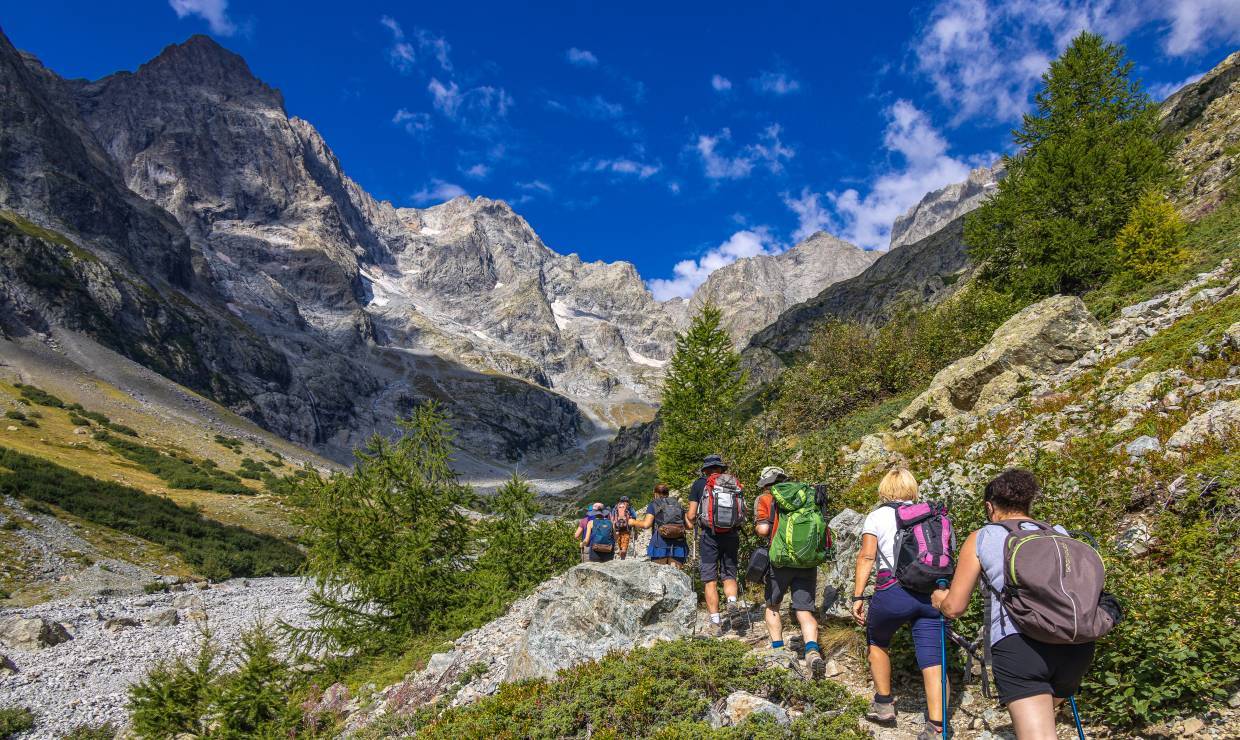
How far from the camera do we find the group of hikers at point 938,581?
4016 millimetres

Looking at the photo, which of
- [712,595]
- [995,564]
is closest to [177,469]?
[712,595]

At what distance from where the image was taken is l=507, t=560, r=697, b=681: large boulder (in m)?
9.74

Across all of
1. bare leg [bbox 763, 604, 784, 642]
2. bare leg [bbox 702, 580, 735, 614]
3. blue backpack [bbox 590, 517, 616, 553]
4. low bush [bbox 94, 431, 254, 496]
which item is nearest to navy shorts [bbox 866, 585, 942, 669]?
bare leg [bbox 763, 604, 784, 642]

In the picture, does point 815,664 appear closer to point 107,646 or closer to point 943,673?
point 943,673

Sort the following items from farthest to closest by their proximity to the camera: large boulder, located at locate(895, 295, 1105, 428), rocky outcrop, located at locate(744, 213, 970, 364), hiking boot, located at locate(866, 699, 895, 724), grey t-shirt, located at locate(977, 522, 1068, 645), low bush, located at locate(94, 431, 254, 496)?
rocky outcrop, located at locate(744, 213, 970, 364)
low bush, located at locate(94, 431, 254, 496)
large boulder, located at locate(895, 295, 1105, 428)
hiking boot, located at locate(866, 699, 895, 724)
grey t-shirt, located at locate(977, 522, 1068, 645)

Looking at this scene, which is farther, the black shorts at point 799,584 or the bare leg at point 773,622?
the bare leg at point 773,622

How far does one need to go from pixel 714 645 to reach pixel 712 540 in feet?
6.25

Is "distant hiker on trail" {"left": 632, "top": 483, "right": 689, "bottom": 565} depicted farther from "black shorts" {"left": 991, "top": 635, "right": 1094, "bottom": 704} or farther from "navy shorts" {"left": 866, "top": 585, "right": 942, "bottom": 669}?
"black shorts" {"left": 991, "top": 635, "right": 1094, "bottom": 704}

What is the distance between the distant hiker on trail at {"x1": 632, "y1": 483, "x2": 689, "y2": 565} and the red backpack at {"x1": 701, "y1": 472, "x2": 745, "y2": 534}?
2520 mm

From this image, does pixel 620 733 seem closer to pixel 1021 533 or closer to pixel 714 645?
pixel 714 645

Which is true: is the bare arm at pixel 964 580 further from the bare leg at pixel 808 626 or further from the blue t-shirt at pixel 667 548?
the blue t-shirt at pixel 667 548

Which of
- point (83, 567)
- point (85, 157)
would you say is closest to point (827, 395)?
point (83, 567)

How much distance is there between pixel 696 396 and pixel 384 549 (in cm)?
1495

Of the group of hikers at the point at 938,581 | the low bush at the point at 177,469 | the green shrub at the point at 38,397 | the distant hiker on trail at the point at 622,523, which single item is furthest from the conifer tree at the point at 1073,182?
the green shrub at the point at 38,397
